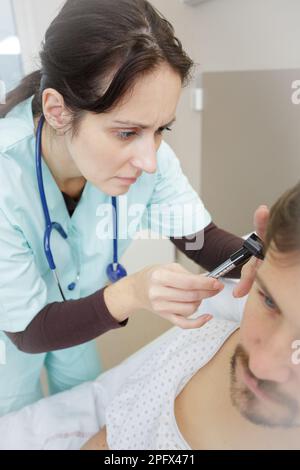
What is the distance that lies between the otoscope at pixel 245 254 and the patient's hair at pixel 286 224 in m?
0.02

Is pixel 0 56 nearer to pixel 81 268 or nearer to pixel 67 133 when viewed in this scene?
pixel 67 133

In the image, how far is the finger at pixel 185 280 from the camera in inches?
20.5

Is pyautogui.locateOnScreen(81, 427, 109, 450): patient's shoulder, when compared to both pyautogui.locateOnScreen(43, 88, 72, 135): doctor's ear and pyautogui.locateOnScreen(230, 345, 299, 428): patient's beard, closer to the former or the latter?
pyautogui.locateOnScreen(230, 345, 299, 428): patient's beard

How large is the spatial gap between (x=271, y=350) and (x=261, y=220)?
6.6 inches

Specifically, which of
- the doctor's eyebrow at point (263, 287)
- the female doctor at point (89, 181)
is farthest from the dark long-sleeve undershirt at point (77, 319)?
the doctor's eyebrow at point (263, 287)

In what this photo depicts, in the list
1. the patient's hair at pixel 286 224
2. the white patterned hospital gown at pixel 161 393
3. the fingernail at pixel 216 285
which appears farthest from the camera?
the white patterned hospital gown at pixel 161 393

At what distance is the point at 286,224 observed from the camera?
44 cm

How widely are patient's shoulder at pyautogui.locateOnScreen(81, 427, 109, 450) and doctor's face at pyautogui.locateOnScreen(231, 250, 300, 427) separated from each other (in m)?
0.33

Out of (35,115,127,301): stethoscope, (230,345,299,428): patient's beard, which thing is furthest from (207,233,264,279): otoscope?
(35,115,127,301): stethoscope

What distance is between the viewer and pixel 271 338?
0.49 metres

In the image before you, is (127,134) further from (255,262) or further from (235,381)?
(235,381)

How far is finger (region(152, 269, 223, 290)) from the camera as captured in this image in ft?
1.71

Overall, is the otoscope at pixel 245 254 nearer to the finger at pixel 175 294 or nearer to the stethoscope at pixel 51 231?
the finger at pixel 175 294
